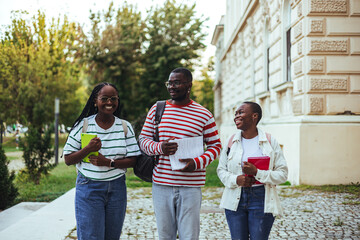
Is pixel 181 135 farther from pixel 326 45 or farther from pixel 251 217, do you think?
pixel 326 45

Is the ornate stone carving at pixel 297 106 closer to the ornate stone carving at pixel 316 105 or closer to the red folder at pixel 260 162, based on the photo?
the ornate stone carving at pixel 316 105

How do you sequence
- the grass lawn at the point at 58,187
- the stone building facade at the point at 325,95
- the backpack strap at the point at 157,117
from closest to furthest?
the backpack strap at the point at 157,117, the grass lawn at the point at 58,187, the stone building facade at the point at 325,95

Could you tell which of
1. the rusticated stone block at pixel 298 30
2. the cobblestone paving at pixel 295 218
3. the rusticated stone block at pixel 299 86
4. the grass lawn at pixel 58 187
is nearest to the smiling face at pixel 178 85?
the cobblestone paving at pixel 295 218

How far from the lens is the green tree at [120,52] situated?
2825 centimetres

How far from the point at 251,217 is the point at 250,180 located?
0.30 metres

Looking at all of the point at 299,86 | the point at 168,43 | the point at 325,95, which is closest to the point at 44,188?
the point at 299,86

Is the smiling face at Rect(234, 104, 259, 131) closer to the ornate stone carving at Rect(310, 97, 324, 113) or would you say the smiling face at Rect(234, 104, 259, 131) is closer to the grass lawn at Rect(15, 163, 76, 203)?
the ornate stone carving at Rect(310, 97, 324, 113)

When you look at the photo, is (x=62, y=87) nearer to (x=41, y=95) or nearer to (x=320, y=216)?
(x=41, y=95)

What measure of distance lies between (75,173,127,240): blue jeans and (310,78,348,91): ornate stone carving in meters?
7.13

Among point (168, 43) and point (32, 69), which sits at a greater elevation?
point (168, 43)

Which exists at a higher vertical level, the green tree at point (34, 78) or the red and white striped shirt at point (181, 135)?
the green tree at point (34, 78)

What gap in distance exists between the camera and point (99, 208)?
10.3 ft

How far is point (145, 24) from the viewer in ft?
97.5

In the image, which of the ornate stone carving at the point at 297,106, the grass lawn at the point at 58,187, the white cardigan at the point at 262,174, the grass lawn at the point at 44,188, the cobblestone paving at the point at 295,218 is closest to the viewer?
the white cardigan at the point at 262,174
